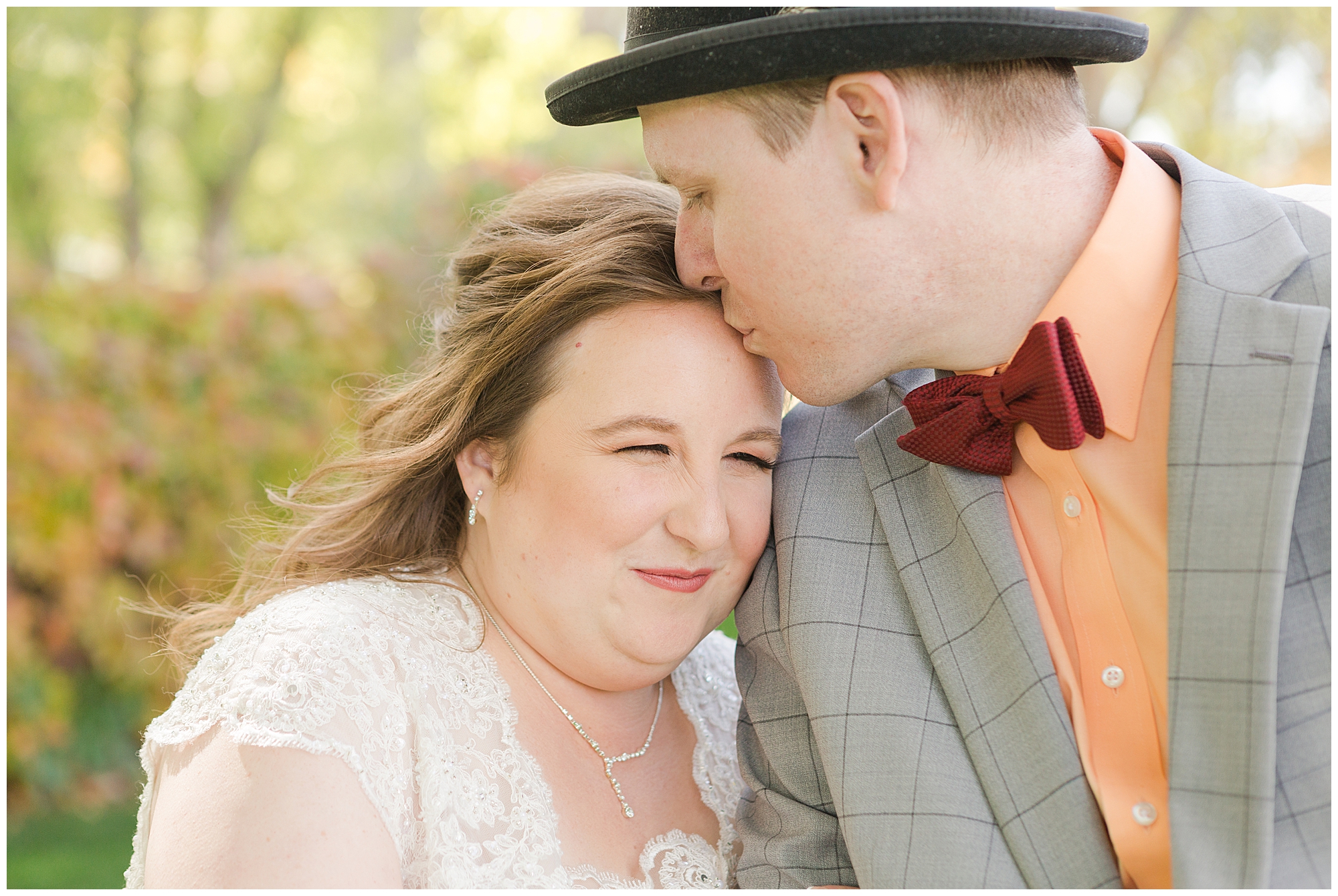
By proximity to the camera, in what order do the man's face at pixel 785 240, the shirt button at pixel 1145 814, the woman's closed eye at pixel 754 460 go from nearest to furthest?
the shirt button at pixel 1145 814 < the man's face at pixel 785 240 < the woman's closed eye at pixel 754 460

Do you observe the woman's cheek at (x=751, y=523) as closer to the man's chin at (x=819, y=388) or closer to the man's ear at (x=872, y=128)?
the man's chin at (x=819, y=388)

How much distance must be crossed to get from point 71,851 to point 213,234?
9.91 m

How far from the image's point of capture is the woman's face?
2.03 meters

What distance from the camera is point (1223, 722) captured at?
1.56 meters

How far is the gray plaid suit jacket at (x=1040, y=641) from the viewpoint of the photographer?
60.9 inches

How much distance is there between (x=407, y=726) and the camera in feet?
6.26

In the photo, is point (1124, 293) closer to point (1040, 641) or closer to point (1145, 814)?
point (1040, 641)

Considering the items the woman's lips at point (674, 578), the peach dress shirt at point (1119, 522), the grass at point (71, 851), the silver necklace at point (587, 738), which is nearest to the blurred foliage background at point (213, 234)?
the grass at point (71, 851)

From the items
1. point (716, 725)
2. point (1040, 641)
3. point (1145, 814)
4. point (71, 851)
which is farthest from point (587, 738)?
point (71, 851)

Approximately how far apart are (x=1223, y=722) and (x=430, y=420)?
63.6 inches

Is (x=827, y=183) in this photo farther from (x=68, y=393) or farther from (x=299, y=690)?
(x=68, y=393)

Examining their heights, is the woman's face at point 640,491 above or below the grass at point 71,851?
above

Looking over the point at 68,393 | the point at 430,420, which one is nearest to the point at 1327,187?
the point at 430,420

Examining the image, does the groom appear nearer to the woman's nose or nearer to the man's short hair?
the man's short hair
